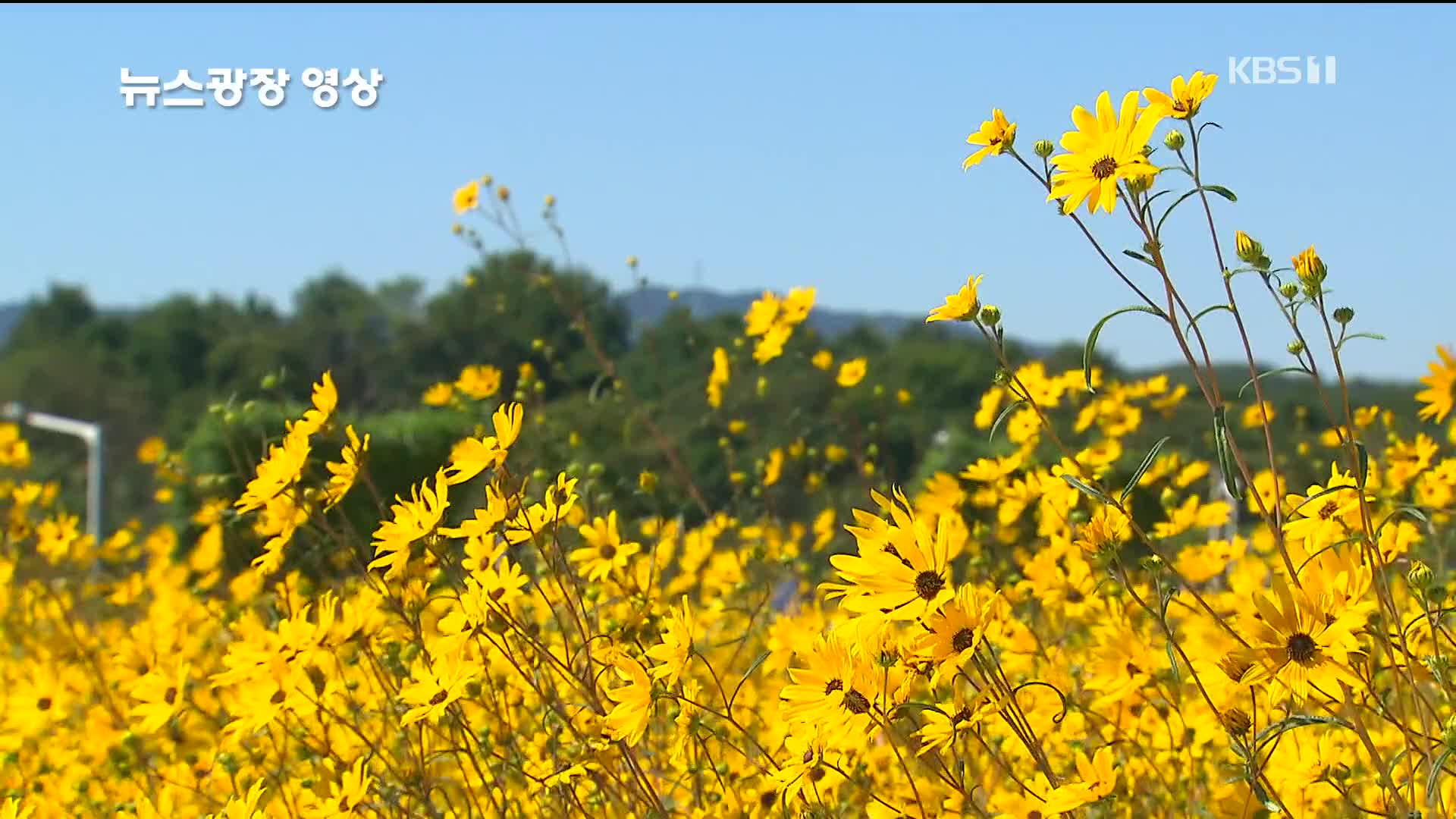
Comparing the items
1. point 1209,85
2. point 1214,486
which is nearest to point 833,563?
point 1209,85

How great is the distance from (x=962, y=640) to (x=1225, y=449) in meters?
0.33

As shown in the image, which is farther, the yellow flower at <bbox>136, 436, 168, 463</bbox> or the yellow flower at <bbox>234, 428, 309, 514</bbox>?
the yellow flower at <bbox>136, 436, 168, 463</bbox>

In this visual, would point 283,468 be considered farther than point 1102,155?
Yes

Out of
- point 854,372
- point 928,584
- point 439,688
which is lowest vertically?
point 439,688

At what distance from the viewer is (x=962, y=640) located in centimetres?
136

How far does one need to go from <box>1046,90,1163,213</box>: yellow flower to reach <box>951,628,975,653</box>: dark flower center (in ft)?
1.50

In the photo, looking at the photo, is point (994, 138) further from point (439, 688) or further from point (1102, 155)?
point (439, 688)

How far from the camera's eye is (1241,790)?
1746mm

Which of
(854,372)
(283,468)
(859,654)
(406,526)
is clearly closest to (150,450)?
(854,372)

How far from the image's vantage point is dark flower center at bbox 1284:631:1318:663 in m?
1.30

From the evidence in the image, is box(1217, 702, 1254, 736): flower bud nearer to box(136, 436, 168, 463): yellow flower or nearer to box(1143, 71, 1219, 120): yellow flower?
box(1143, 71, 1219, 120): yellow flower

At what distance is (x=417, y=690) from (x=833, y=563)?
733 millimetres

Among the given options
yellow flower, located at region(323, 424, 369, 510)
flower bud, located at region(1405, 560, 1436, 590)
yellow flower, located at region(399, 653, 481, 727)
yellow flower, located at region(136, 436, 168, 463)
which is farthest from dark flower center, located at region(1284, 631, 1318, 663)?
yellow flower, located at region(136, 436, 168, 463)

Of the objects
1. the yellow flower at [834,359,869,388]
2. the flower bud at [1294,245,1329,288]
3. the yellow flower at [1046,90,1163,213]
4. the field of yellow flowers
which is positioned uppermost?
the yellow flower at [1046,90,1163,213]
